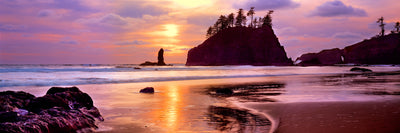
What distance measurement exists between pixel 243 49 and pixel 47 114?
81.7 meters

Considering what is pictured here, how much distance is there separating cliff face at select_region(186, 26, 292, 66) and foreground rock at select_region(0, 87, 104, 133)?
76998 mm

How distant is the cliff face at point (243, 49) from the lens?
8362cm

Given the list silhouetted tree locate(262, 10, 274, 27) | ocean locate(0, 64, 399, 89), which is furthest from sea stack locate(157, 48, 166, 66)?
ocean locate(0, 64, 399, 89)

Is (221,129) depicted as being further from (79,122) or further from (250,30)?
(250,30)

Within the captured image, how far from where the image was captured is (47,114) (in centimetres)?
516

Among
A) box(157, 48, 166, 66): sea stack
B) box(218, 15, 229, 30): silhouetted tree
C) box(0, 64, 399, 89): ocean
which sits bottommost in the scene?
box(0, 64, 399, 89): ocean

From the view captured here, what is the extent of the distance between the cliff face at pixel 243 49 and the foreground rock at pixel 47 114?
77.0m

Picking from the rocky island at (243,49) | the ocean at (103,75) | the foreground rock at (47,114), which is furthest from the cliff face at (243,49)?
the foreground rock at (47,114)

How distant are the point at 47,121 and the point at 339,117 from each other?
6.16 metres

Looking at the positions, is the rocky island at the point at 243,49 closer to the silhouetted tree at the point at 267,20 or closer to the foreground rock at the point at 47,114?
the silhouetted tree at the point at 267,20

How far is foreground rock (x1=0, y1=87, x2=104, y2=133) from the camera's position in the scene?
4.52 metres

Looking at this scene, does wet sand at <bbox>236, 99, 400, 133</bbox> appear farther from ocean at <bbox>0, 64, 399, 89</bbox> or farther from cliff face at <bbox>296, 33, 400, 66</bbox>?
cliff face at <bbox>296, 33, 400, 66</bbox>

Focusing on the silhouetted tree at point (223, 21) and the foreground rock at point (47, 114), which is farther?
the silhouetted tree at point (223, 21)

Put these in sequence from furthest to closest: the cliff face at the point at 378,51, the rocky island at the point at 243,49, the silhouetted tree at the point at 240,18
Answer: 1. the silhouetted tree at the point at 240,18
2. the cliff face at the point at 378,51
3. the rocky island at the point at 243,49
